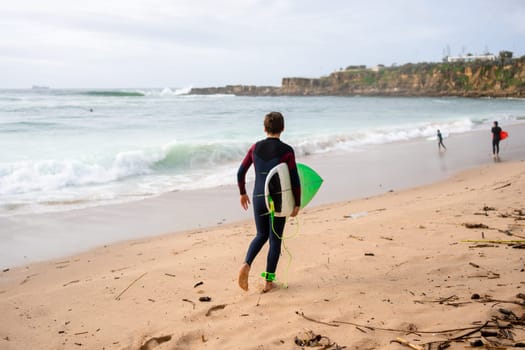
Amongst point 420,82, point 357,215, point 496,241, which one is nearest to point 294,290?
point 496,241

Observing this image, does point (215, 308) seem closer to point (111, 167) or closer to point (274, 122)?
point (274, 122)

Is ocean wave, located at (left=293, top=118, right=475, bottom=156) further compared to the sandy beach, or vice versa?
ocean wave, located at (left=293, top=118, right=475, bottom=156)

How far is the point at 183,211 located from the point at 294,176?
4.85 meters

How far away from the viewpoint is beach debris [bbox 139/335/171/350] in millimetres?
3111

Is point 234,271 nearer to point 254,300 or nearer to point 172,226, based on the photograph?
point 254,300

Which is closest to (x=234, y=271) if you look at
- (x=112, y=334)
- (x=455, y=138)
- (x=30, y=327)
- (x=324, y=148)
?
(x=112, y=334)

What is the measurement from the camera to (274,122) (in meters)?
3.77

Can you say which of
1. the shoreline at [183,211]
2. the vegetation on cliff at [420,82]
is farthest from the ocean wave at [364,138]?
the vegetation on cliff at [420,82]

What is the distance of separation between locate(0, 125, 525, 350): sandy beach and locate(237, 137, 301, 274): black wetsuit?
0.41 m

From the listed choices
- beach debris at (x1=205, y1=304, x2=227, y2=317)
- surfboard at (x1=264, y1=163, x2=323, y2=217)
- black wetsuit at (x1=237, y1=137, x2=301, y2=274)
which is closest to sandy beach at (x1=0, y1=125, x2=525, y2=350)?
beach debris at (x1=205, y1=304, x2=227, y2=317)

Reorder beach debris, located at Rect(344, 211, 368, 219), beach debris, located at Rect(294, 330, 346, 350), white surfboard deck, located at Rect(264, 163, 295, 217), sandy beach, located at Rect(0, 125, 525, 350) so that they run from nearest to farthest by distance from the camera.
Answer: beach debris, located at Rect(294, 330, 346, 350) < sandy beach, located at Rect(0, 125, 525, 350) < white surfboard deck, located at Rect(264, 163, 295, 217) < beach debris, located at Rect(344, 211, 368, 219)

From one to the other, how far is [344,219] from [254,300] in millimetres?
3510

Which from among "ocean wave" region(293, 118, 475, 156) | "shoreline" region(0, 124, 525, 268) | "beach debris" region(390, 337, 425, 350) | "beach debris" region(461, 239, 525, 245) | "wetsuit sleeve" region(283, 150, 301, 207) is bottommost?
"shoreline" region(0, 124, 525, 268)

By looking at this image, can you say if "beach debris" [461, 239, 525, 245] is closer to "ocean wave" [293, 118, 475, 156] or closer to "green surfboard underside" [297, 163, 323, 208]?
"green surfboard underside" [297, 163, 323, 208]
